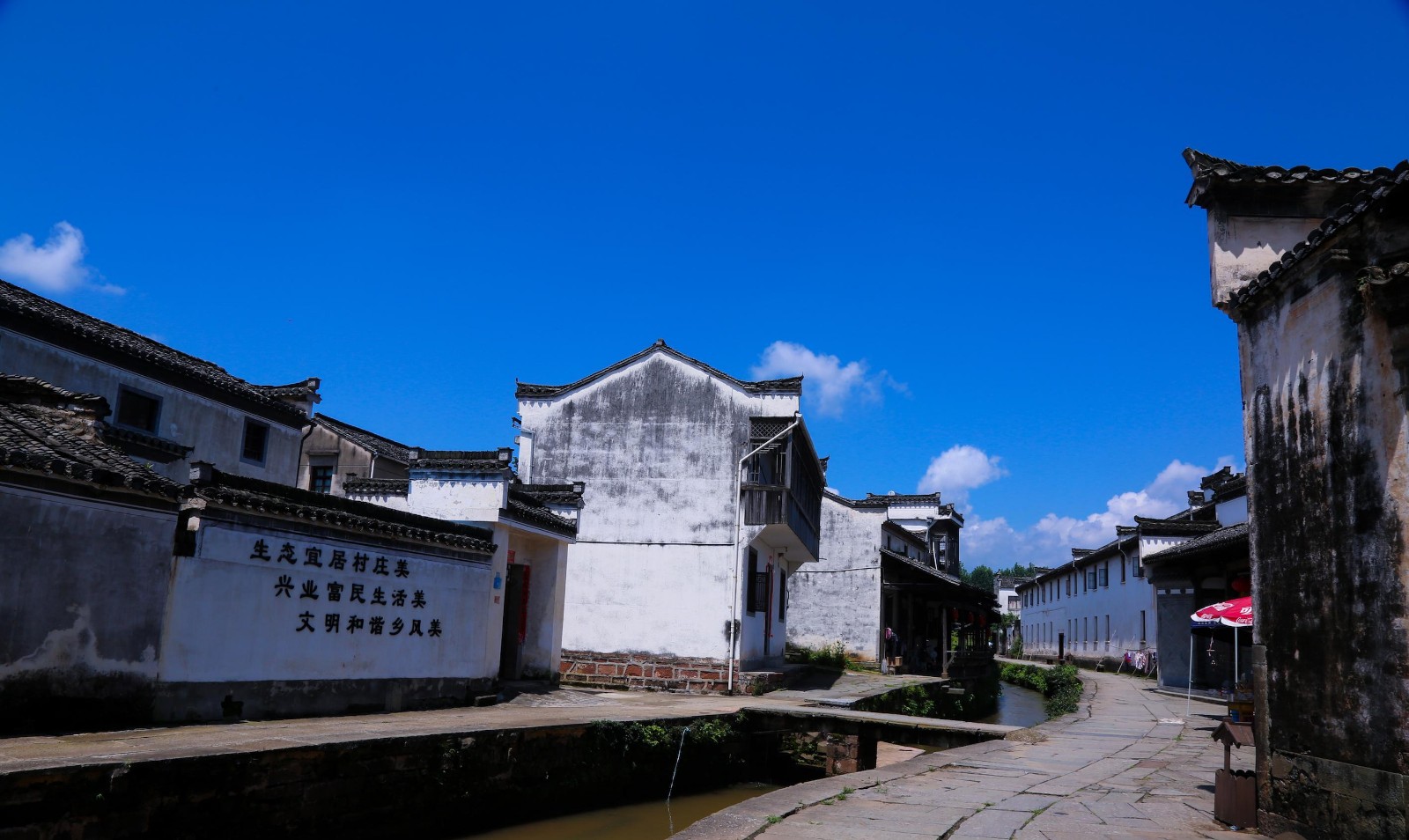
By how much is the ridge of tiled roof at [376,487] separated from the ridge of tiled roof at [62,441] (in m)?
6.14

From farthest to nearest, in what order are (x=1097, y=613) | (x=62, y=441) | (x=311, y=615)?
1. (x=1097, y=613)
2. (x=311, y=615)
3. (x=62, y=441)

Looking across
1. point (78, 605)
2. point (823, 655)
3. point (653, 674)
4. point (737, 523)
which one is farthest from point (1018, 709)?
point (78, 605)

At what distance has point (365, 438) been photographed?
3141 cm

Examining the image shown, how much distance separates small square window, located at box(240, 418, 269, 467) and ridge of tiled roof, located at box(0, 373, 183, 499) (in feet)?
52.7

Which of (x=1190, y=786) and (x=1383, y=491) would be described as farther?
(x=1190, y=786)

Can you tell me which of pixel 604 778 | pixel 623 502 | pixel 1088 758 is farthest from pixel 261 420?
pixel 1088 758

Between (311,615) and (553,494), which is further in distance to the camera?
(553,494)

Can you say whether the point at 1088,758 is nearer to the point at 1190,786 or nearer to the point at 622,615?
the point at 1190,786

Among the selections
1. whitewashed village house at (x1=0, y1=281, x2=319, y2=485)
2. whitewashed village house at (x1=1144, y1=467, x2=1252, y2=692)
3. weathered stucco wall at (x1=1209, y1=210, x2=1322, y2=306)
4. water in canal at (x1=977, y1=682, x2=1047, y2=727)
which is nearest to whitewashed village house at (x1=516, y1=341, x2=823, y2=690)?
water in canal at (x1=977, y1=682, x2=1047, y2=727)

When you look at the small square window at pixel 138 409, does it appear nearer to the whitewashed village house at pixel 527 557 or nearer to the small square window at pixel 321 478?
the whitewashed village house at pixel 527 557

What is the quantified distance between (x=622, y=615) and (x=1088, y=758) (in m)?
10.4

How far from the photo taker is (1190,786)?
30.1 feet

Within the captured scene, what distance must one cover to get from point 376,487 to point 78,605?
25.8ft

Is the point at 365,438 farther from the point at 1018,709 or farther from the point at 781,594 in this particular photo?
the point at 1018,709
